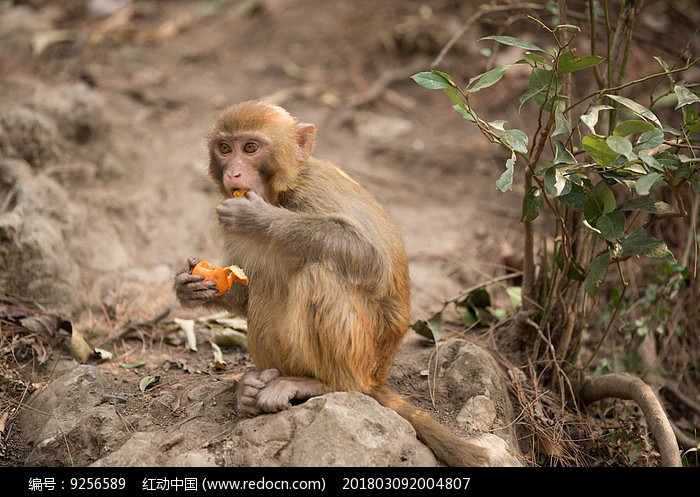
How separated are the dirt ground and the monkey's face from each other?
4.54ft

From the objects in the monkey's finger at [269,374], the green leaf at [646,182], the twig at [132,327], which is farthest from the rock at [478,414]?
the twig at [132,327]

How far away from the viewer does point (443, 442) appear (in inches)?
144

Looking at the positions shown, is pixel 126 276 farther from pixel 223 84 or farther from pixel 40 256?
pixel 223 84

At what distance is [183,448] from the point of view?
3645 millimetres

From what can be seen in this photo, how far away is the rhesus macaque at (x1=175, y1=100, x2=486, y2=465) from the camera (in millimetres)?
3883

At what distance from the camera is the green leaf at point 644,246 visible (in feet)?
12.4

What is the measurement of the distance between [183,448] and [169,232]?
3860 mm

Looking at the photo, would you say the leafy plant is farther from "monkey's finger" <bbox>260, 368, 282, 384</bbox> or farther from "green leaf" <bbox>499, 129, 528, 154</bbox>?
"monkey's finger" <bbox>260, 368, 282, 384</bbox>

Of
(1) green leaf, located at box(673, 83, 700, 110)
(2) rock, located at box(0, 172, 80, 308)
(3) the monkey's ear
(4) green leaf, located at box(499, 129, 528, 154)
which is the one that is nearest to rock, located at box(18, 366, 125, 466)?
(2) rock, located at box(0, 172, 80, 308)

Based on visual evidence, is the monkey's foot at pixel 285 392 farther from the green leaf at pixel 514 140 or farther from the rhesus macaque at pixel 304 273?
the green leaf at pixel 514 140

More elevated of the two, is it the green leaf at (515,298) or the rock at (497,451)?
the rock at (497,451)

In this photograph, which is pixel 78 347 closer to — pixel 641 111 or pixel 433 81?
pixel 433 81

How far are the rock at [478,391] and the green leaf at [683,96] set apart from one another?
2.07 meters
